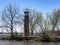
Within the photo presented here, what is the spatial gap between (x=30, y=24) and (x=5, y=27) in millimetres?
5644

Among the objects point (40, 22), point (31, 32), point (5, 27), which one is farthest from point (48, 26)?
point (5, 27)

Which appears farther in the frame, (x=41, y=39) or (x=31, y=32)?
(x=31, y=32)

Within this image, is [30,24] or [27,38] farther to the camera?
[30,24]

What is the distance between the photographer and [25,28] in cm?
3775

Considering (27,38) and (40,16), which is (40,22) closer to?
(40,16)

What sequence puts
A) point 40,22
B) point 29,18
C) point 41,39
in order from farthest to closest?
point 29,18 < point 40,22 < point 41,39

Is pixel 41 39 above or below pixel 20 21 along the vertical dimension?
below

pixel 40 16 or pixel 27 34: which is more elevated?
pixel 40 16

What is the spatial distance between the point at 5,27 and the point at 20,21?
3.59m

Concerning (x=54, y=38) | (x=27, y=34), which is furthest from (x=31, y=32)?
(x=54, y=38)

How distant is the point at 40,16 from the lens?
123ft

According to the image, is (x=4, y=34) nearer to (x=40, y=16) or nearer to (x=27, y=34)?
(x=27, y=34)

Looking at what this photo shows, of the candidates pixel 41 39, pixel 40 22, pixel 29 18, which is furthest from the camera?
pixel 29 18

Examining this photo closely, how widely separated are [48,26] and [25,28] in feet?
17.8
